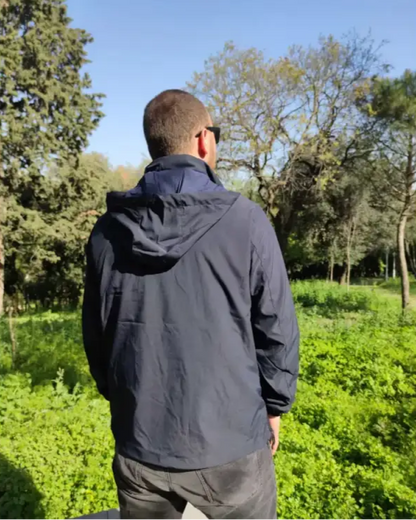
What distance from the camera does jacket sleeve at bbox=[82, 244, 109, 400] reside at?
4.68ft

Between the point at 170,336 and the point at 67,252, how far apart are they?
18846 mm

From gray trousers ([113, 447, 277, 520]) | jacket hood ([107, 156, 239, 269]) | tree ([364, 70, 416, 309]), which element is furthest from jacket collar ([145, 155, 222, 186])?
tree ([364, 70, 416, 309])

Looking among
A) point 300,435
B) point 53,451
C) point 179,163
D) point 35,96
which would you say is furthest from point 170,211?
point 35,96

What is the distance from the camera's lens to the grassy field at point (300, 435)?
10.4 ft

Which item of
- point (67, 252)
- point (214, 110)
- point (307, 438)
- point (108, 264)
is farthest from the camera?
point (67, 252)

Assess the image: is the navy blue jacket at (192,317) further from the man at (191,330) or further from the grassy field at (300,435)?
the grassy field at (300,435)

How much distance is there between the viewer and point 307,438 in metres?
4.32

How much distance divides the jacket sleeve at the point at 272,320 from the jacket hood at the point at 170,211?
0.15 meters

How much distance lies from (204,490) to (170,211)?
849 mm

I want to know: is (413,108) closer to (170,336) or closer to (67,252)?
(170,336)

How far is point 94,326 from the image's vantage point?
1.50 meters

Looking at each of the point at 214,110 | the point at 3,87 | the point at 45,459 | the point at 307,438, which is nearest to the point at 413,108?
the point at 214,110

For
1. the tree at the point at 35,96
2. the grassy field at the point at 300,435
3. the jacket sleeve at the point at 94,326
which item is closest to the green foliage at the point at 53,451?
the grassy field at the point at 300,435

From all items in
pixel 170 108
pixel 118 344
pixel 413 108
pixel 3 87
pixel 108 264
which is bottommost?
pixel 118 344
